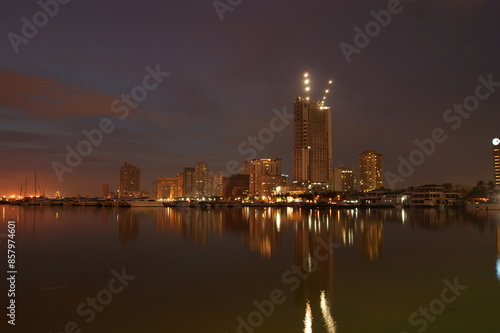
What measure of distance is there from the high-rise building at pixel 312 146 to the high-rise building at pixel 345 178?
14514 millimetres

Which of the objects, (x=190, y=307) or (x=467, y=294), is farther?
(x=467, y=294)

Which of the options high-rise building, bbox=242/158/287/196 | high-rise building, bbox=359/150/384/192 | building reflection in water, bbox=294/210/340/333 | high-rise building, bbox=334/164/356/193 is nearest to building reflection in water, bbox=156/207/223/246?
building reflection in water, bbox=294/210/340/333

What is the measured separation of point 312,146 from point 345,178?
121ft

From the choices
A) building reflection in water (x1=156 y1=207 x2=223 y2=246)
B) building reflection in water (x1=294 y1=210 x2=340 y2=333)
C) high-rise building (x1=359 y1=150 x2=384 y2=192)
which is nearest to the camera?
building reflection in water (x1=294 y1=210 x2=340 y2=333)

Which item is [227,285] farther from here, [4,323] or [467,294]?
[467,294]

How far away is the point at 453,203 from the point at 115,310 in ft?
315

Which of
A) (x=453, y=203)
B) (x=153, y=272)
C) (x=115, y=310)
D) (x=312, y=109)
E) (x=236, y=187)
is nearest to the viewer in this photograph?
(x=115, y=310)

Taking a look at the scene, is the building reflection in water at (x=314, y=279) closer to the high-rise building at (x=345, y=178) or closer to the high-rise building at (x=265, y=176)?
the high-rise building at (x=265, y=176)

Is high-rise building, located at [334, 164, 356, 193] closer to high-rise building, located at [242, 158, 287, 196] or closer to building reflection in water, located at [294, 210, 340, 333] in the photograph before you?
high-rise building, located at [242, 158, 287, 196]

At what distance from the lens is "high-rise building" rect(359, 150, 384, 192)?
17338cm

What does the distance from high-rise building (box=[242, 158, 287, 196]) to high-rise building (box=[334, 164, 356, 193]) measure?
24.2 m

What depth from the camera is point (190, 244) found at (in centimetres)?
2092

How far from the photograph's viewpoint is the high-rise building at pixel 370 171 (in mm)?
173375

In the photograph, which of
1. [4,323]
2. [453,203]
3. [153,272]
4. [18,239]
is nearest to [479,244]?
[153,272]
